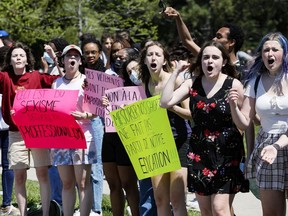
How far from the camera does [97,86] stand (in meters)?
8.54

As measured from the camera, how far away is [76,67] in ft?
28.5

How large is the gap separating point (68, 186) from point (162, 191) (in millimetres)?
1346

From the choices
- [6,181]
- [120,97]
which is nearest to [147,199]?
[120,97]

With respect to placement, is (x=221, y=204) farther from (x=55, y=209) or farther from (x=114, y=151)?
(x=55, y=209)

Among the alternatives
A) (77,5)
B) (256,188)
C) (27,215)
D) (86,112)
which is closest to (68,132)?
(86,112)

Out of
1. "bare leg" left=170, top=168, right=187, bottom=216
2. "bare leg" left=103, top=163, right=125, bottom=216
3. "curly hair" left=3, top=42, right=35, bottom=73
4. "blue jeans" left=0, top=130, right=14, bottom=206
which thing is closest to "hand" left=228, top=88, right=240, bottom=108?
"bare leg" left=170, top=168, right=187, bottom=216

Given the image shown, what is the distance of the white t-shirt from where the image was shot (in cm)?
667

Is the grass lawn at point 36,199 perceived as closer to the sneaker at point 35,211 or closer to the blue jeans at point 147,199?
the sneaker at point 35,211

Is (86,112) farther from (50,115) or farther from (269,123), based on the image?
(269,123)

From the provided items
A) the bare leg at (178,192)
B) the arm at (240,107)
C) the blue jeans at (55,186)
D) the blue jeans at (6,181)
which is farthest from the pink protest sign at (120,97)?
the blue jeans at (6,181)

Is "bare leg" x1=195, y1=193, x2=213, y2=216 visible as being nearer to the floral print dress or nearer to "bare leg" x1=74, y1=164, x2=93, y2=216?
the floral print dress

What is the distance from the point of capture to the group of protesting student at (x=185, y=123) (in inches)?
266

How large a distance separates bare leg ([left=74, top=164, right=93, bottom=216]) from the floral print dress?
1.84 meters

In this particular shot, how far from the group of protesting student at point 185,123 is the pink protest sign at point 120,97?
75mm
